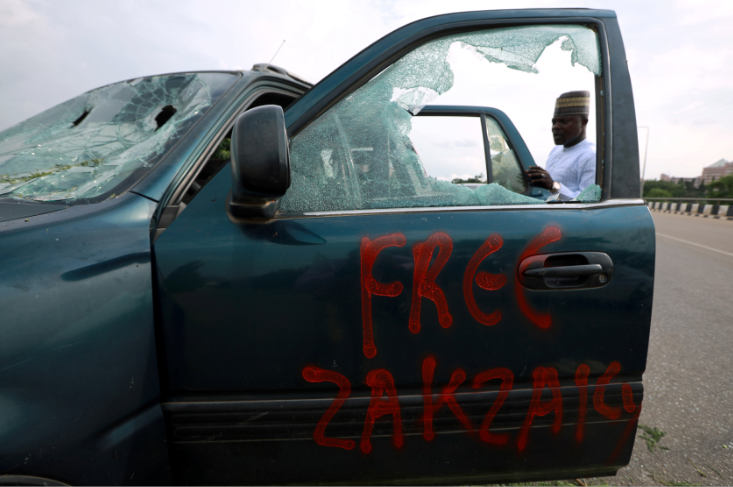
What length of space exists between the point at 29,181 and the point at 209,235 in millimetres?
730

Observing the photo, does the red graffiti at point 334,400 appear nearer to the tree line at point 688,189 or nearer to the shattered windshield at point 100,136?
the shattered windshield at point 100,136

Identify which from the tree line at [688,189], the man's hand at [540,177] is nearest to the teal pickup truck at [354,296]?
the man's hand at [540,177]

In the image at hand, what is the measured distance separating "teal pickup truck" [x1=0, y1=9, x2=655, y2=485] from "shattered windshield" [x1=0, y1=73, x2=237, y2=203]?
0.08ft

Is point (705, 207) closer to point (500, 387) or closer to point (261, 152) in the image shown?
point (500, 387)

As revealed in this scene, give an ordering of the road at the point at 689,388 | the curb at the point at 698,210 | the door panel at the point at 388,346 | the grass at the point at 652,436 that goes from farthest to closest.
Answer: the curb at the point at 698,210 < the grass at the point at 652,436 < the road at the point at 689,388 < the door panel at the point at 388,346

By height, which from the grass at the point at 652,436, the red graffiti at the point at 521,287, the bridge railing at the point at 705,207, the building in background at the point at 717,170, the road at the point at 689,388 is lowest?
the grass at the point at 652,436

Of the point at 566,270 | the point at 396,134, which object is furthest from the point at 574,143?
the point at 396,134

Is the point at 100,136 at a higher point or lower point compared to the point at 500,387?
higher

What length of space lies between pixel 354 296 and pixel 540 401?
684mm

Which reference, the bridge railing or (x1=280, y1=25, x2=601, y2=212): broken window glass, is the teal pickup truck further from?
the bridge railing

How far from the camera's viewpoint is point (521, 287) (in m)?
1.26

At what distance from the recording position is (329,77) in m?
1.39

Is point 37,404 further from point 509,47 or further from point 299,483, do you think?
point 509,47

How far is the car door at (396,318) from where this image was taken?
47.7 inches
